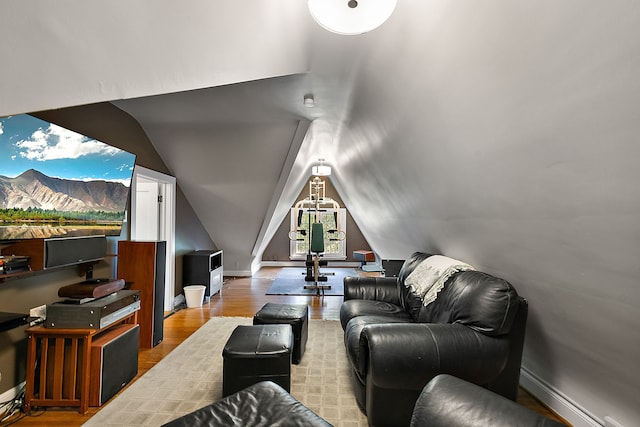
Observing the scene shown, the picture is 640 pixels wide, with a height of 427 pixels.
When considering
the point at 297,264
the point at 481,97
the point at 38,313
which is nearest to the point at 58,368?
the point at 38,313

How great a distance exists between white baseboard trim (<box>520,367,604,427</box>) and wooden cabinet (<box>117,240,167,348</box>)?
3285mm

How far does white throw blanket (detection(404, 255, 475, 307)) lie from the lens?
2459mm

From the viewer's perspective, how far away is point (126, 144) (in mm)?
3250

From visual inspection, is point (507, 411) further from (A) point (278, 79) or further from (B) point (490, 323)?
(A) point (278, 79)

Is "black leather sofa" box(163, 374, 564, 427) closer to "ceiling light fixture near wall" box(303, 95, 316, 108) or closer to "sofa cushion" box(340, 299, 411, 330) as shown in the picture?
"sofa cushion" box(340, 299, 411, 330)

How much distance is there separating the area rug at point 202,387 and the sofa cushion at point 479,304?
0.90 meters

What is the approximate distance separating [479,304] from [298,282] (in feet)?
15.4

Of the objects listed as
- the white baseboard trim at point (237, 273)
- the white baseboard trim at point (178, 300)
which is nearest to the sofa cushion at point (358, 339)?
the white baseboard trim at point (178, 300)

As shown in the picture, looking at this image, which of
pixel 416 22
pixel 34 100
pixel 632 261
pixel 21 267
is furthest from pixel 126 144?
pixel 632 261

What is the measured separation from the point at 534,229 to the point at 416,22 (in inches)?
49.9

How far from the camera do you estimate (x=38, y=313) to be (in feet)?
6.99

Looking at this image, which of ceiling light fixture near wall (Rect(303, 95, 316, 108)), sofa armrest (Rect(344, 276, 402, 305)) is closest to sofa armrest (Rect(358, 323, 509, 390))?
sofa armrest (Rect(344, 276, 402, 305))

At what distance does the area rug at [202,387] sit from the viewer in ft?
6.39

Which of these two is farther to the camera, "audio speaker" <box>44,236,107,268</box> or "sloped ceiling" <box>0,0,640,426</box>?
"audio speaker" <box>44,236,107,268</box>
